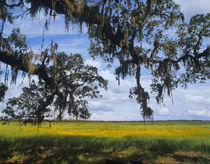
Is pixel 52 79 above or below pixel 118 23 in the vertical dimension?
below

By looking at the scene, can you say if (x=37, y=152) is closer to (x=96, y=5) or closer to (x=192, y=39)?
(x=96, y=5)

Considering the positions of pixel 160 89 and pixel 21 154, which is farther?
pixel 160 89

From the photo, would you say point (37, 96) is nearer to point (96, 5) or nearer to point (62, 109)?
point (62, 109)

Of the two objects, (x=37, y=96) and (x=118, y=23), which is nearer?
(x=118, y=23)

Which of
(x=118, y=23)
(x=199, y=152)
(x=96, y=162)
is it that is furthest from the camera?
(x=199, y=152)

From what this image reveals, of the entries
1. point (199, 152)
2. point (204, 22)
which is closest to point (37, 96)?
point (199, 152)

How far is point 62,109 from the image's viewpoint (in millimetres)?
13164

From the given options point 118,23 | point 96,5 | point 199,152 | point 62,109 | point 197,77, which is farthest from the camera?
point 197,77

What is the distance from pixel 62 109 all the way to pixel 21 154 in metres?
3.70

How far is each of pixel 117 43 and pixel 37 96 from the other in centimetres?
651

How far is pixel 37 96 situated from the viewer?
13445mm

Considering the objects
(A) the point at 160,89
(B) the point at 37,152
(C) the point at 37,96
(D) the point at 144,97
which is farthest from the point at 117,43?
(B) the point at 37,152

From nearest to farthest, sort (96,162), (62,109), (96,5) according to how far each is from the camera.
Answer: (96,162), (96,5), (62,109)

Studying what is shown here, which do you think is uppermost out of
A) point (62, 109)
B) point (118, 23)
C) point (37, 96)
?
point (118, 23)
